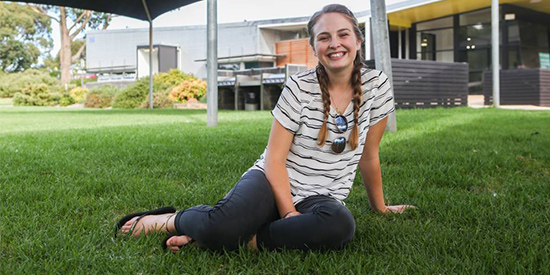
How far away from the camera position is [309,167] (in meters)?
2.07

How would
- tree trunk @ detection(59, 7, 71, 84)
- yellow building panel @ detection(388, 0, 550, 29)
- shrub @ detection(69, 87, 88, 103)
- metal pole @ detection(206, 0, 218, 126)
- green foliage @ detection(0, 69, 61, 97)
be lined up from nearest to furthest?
metal pole @ detection(206, 0, 218, 126) → yellow building panel @ detection(388, 0, 550, 29) → shrub @ detection(69, 87, 88, 103) → green foliage @ detection(0, 69, 61, 97) → tree trunk @ detection(59, 7, 71, 84)

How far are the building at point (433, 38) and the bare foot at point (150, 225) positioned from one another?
48.8ft

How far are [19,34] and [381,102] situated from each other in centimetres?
5581

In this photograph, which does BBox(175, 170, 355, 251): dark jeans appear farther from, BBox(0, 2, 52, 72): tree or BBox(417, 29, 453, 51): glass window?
BBox(0, 2, 52, 72): tree

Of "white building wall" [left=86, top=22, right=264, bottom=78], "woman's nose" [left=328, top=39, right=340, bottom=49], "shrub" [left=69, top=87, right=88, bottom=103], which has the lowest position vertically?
"woman's nose" [left=328, top=39, right=340, bottom=49]

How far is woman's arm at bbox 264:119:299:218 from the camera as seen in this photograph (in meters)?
1.97

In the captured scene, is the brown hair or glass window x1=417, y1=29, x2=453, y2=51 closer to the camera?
the brown hair

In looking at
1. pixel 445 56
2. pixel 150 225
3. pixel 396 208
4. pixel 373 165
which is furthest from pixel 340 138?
pixel 445 56

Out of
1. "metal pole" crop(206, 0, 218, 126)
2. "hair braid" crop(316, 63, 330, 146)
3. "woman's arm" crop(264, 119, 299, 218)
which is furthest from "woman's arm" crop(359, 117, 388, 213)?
"metal pole" crop(206, 0, 218, 126)

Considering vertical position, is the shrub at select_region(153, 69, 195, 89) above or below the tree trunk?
below

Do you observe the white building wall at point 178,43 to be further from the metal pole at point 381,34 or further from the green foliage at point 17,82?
the metal pole at point 381,34

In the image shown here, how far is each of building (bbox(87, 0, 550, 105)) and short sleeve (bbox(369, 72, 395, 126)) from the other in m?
14.2

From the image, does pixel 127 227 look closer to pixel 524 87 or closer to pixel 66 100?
pixel 524 87

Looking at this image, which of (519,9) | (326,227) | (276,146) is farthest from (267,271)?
(519,9)
